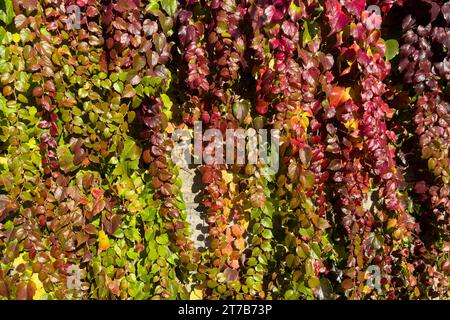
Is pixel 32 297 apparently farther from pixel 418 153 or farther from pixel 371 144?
pixel 418 153

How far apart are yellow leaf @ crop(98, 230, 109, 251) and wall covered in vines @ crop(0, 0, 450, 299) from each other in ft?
0.03

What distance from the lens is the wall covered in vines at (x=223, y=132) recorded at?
1531mm

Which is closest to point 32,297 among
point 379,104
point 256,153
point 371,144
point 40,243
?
point 40,243

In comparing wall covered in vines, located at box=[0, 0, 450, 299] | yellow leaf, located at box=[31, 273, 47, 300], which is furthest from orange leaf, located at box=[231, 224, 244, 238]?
yellow leaf, located at box=[31, 273, 47, 300]

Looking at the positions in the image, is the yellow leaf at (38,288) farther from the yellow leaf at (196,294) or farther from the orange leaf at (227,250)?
the orange leaf at (227,250)

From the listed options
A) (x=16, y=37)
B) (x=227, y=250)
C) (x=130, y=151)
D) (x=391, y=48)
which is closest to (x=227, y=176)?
(x=227, y=250)

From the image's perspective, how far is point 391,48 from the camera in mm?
1684

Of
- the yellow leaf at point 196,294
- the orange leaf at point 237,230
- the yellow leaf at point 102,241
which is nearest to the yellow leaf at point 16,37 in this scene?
the yellow leaf at point 102,241

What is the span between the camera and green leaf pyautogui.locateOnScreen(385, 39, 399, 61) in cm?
168

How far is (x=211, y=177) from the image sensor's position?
1.68 meters

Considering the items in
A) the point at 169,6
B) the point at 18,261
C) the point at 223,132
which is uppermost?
the point at 169,6

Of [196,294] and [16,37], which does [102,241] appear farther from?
[16,37]

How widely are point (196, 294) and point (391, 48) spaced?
50.6 inches

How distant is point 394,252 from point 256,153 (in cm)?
75
